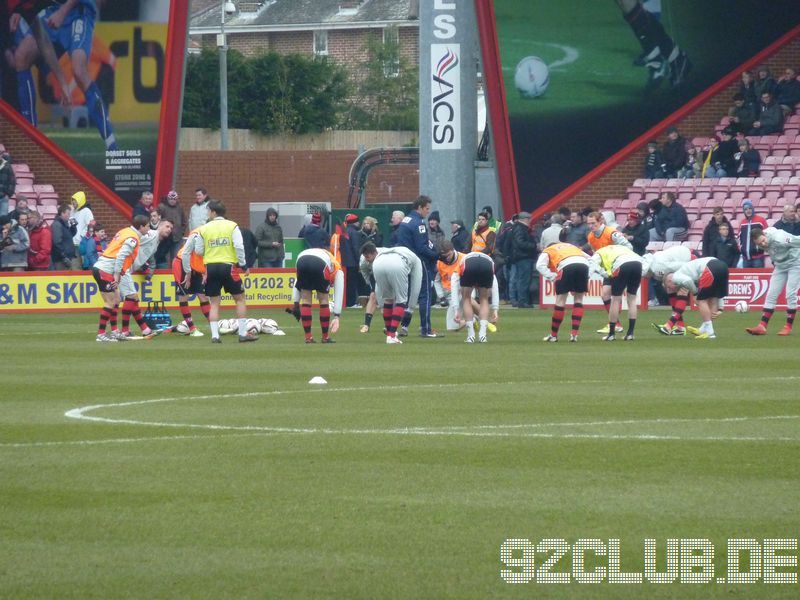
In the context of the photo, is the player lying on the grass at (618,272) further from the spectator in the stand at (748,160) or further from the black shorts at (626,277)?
the spectator in the stand at (748,160)

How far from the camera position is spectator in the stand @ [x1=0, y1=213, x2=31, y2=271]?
109ft

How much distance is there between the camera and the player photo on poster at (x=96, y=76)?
39781 millimetres

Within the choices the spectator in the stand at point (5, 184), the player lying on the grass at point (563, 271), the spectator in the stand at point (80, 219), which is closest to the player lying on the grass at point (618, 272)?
the player lying on the grass at point (563, 271)

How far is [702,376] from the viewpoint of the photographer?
1633 centimetres

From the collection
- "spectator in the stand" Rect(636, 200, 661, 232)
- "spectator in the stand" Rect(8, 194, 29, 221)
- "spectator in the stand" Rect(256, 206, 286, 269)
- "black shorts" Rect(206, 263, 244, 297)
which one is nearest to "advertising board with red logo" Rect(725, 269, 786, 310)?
"spectator in the stand" Rect(636, 200, 661, 232)

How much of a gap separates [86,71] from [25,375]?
24.0m

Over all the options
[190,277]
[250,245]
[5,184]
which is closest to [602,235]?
[190,277]

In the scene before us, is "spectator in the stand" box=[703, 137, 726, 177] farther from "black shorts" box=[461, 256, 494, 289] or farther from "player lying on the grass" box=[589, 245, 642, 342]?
"black shorts" box=[461, 256, 494, 289]

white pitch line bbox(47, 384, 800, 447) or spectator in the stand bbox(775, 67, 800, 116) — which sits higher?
spectator in the stand bbox(775, 67, 800, 116)

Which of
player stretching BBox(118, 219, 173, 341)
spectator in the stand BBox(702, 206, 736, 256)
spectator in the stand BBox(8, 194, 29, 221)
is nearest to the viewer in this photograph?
player stretching BBox(118, 219, 173, 341)

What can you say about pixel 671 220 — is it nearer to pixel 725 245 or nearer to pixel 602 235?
pixel 725 245

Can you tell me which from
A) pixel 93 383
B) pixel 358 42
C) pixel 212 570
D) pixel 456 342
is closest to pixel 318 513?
pixel 212 570

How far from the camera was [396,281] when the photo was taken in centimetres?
2197

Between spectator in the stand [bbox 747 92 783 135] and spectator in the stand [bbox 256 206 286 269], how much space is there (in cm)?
1117
